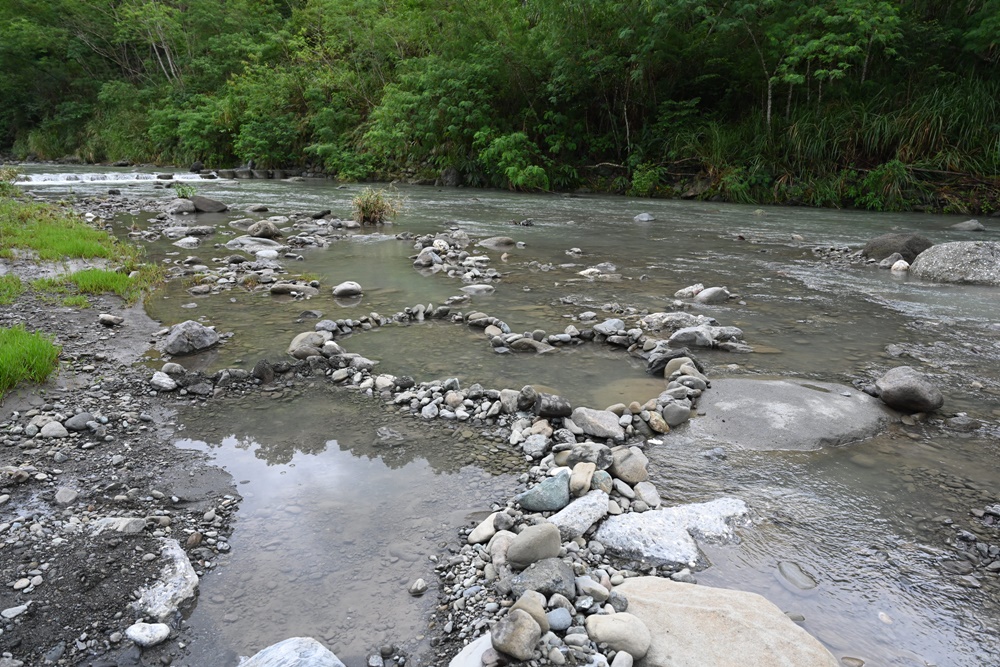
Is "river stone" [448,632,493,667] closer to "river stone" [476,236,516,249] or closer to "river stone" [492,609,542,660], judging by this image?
"river stone" [492,609,542,660]

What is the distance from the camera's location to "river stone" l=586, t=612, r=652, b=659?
1728 mm

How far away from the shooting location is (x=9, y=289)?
538 cm

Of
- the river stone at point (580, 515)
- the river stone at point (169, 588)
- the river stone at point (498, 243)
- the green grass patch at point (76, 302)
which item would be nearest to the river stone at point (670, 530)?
the river stone at point (580, 515)

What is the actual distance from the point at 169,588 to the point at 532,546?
4.08 feet

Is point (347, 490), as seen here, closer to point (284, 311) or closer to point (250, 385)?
point (250, 385)

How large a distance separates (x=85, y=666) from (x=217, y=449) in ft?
4.62

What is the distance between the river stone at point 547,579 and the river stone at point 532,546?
1.9 inches

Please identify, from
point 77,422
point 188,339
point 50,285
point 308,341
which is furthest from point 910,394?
point 50,285

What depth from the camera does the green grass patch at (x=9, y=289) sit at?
5.12m

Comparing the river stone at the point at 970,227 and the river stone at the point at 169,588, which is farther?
the river stone at the point at 970,227

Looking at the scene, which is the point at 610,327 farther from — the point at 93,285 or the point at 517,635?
the point at 93,285

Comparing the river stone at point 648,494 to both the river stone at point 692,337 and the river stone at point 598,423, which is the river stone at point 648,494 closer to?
the river stone at point 598,423

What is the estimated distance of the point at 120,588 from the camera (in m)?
1.99

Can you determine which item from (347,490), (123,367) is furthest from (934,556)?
(123,367)
